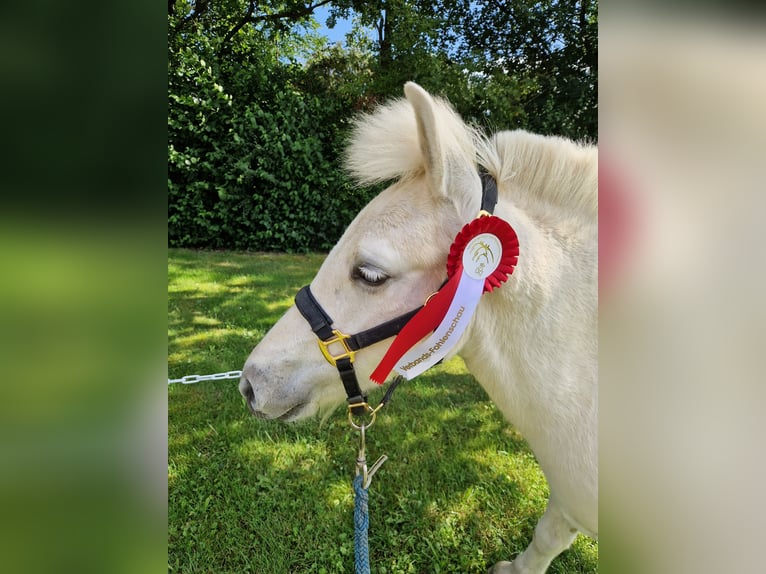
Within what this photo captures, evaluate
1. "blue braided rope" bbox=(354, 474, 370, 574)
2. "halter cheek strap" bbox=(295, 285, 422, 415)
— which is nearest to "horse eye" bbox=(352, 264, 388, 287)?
"halter cheek strap" bbox=(295, 285, 422, 415)

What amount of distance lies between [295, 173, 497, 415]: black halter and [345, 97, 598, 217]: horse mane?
0.30 feet

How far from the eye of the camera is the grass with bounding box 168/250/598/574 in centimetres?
247

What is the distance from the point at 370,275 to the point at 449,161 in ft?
1.48

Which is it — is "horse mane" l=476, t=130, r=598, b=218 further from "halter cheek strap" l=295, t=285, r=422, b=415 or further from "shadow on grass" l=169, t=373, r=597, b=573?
"shadow on grass" l=169, t=373, r=597, b=573

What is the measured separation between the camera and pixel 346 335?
1.46 meters

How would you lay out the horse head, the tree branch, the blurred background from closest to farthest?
the blurred background → the horse head → the tree branch

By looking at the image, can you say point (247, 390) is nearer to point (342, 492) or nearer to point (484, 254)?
point (484, 254)

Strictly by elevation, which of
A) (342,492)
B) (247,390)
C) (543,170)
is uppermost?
(543,170)

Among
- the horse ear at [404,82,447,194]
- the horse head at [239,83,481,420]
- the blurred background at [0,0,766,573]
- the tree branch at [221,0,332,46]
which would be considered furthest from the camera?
the tree branch at [221,0,332,46]

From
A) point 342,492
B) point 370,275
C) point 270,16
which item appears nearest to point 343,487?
point 342,492

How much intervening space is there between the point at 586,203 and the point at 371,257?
2.40ft
